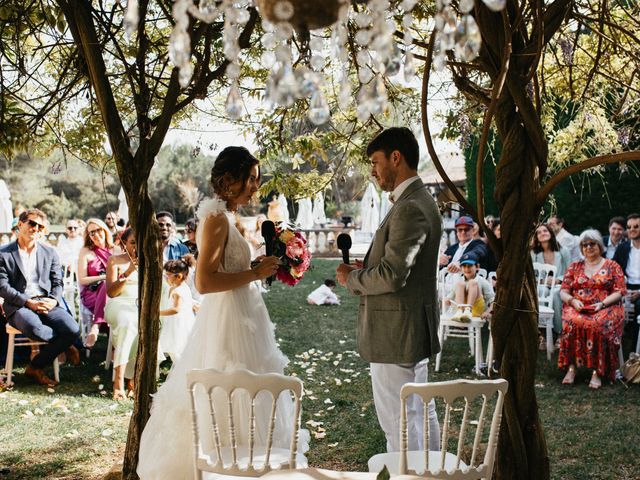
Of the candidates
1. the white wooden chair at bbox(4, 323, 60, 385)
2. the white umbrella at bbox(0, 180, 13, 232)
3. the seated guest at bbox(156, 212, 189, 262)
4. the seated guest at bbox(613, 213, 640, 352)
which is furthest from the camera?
the white umbrella at bbox(0, 180, 13, 232)

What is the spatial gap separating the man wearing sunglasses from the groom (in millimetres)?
4472

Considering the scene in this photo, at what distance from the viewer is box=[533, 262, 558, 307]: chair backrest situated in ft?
26.0

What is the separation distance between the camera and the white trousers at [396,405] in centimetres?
317

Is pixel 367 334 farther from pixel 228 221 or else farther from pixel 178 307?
pixel 178 307

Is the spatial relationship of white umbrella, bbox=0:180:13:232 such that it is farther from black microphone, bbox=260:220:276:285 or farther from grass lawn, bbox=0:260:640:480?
black microphone, bbox=260:220:276:285

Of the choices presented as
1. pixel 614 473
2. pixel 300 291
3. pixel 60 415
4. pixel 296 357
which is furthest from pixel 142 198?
pixel 300 291

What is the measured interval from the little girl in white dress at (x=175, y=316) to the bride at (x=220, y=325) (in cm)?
298

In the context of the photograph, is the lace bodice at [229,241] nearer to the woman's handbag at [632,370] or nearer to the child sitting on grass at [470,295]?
the child sitting on grass at [470,295]

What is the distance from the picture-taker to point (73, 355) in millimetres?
7188

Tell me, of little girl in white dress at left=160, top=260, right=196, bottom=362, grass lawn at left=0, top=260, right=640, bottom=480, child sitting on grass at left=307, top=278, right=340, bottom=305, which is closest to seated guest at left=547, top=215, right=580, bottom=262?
grass lawn at left=0, top=260, right=640, bottom=480

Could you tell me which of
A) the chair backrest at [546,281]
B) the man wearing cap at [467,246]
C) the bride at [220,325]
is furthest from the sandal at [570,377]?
the bride at [220,325]

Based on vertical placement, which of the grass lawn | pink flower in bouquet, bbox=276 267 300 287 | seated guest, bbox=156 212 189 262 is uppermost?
seated guest, bbox=156 212 189 262

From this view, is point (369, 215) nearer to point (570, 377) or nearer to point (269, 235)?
point (570, 377)

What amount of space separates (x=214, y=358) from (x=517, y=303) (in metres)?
1.70
